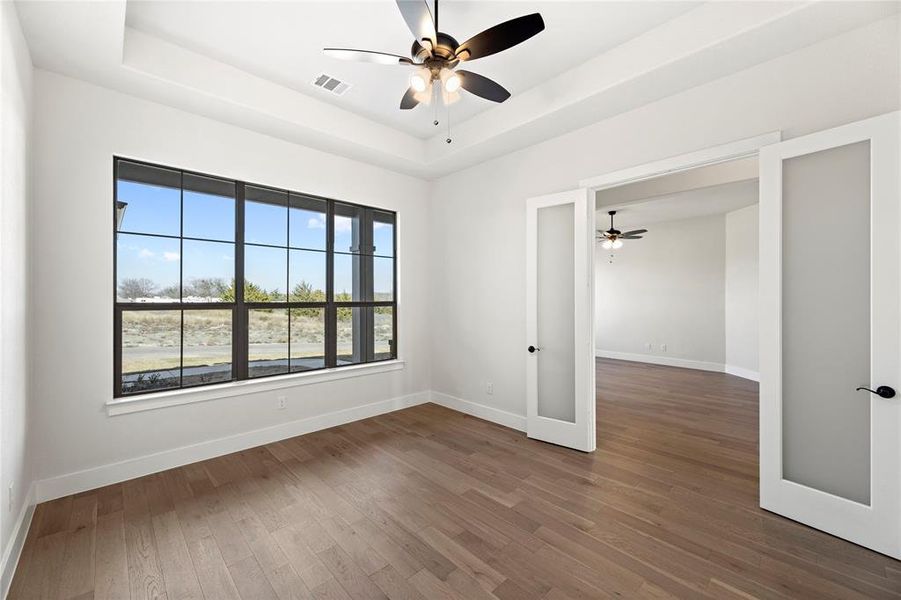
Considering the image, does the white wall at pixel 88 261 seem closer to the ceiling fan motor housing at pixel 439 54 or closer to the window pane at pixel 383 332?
the window pane at pixel 383 332

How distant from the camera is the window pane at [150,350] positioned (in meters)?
3.09

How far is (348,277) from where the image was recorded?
174 inches

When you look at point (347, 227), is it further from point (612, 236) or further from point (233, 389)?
point (612, 236)

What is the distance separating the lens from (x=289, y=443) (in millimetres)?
3682

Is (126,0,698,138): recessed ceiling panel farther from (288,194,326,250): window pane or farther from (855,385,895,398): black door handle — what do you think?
(855,385,895,398): black door handle

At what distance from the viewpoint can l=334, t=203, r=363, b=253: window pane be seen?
4.30 metres

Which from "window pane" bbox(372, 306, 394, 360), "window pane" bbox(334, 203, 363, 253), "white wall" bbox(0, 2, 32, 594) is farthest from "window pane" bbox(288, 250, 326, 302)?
"white wall" bbox(0, 2, 32, 594)

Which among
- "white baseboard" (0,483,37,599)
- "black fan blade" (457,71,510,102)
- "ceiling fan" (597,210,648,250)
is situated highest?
"black fan blade" (457,71,510,102)

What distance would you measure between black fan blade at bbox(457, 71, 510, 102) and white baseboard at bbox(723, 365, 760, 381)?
6556 millimetres

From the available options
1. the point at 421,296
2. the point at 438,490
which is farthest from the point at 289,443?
the point at 421,296

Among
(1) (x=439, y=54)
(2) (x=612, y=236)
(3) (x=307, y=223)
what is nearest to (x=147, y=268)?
(3) (x=307, y=223)

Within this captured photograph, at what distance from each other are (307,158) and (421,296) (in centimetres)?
211

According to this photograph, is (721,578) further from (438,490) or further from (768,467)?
(438,490)

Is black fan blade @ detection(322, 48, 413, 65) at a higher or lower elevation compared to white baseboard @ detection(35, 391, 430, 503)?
higher
